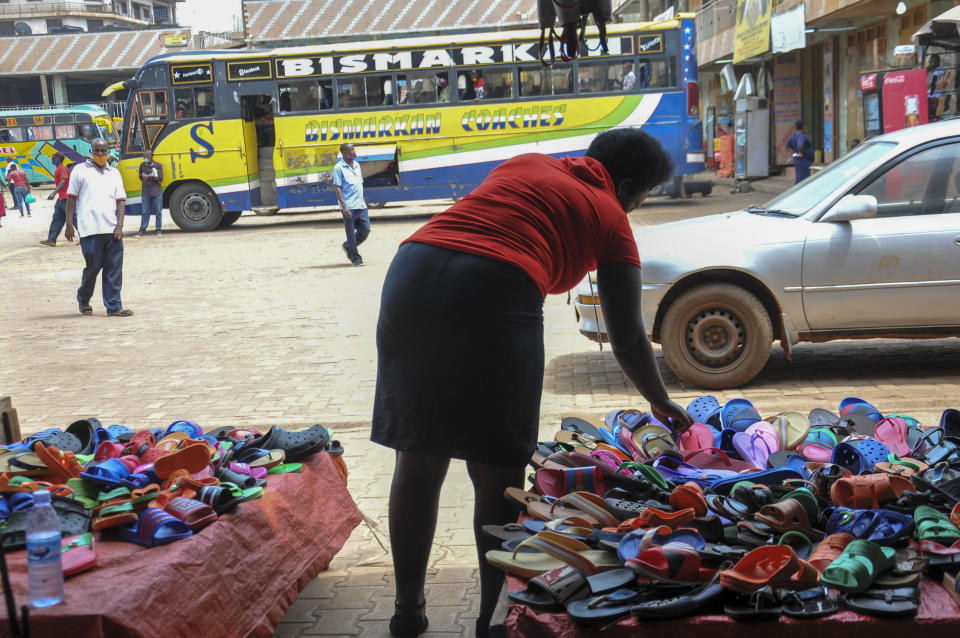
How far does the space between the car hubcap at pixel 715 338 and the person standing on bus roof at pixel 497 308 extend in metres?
3.59

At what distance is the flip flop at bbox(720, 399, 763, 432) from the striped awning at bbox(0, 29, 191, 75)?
6791 centimetres

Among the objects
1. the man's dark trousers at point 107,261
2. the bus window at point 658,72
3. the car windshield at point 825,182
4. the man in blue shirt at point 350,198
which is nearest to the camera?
the car windshield at point 825,182

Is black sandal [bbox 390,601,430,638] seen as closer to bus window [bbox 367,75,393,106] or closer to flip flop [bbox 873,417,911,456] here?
flip flop [bbox 873,417,911,456]

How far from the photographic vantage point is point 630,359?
2977mm

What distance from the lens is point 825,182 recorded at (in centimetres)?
674

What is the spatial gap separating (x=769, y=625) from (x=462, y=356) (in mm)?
1074

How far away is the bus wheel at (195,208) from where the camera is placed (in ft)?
74.5

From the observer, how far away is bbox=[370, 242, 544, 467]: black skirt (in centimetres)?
277

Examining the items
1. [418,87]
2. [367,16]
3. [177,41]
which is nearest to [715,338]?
[418,87]

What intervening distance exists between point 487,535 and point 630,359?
68 cm

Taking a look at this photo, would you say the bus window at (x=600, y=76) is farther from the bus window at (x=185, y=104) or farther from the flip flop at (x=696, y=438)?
the flip flop at (x=696, y=438)

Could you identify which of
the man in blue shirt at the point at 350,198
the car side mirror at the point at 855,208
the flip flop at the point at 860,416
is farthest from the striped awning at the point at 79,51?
the flip flop at the point at 860,416

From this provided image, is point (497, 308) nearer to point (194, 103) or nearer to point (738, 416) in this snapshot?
point (738, 416)

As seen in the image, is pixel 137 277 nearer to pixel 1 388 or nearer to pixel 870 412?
pixel 1 388
